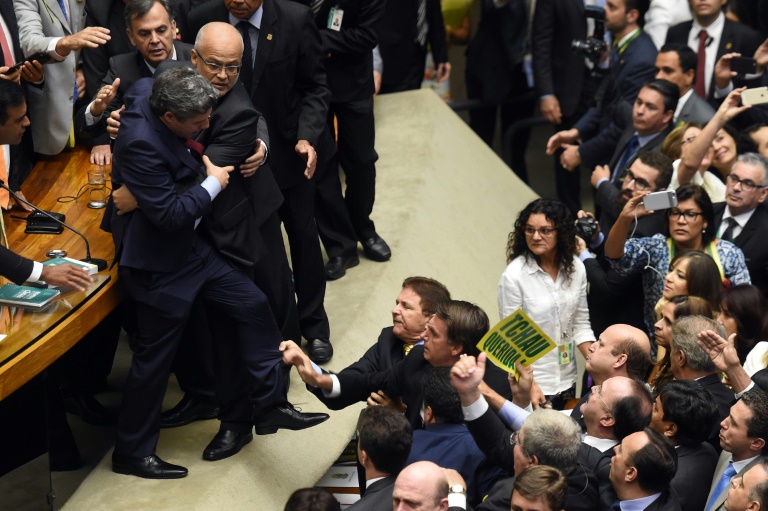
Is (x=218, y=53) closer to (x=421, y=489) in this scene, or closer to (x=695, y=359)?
(x=421, y=489)

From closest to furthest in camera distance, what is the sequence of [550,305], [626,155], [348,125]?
[550,305], [348,125], [626,155]

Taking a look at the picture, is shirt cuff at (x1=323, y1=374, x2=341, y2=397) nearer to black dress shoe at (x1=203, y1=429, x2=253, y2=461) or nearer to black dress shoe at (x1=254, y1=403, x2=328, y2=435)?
black dress shoe at (x1=254, y1=403, x2=328, y2=435)

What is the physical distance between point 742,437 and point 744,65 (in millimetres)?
3169

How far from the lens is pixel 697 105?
6391 mm

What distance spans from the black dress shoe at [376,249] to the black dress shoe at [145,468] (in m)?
2.02

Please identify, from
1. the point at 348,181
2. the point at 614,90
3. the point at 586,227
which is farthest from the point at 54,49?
the point at 614,90

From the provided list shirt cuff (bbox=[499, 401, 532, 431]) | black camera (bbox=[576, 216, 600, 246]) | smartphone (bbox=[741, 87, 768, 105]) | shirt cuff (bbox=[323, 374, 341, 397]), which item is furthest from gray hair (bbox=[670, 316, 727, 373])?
smartphone (bbox=[741, 87, 768, 105])

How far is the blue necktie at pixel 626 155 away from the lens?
20.3ft

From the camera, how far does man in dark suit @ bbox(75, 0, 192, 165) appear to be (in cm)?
471

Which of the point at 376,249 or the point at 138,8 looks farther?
the point at 376,249

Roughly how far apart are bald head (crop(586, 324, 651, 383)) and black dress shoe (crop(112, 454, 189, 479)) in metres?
1.62

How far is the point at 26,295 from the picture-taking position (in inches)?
168

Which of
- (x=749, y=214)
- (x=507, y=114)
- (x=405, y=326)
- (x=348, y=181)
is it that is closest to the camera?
Answer: (x=405, y=326)

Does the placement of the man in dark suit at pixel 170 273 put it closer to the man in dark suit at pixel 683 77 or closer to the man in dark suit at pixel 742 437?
the man in dark suit at pixel 742 437
